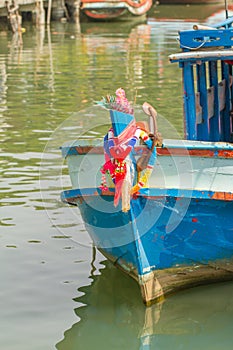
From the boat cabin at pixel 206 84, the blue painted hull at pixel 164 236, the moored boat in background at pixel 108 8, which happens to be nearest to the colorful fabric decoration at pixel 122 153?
the blue painted hull at pixel 164 236

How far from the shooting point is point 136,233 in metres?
7.51

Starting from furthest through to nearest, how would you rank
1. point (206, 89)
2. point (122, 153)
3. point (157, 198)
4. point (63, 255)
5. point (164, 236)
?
point (63, 255)
point (206, 89)
point (164, 236)
point (157, 198)
point (122, 153)

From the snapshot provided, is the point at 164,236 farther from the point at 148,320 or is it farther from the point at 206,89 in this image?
the point at 206,89

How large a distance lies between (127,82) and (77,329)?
13.7 m

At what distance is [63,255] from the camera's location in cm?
929

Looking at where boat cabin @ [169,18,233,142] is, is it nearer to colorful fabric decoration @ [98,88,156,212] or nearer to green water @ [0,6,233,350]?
green water @ [0,6,233,350]

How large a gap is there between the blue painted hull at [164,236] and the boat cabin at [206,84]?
1320mm

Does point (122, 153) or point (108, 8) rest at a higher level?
point (122, 153)

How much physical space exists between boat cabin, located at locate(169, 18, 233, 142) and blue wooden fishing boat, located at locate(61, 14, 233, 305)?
2cm

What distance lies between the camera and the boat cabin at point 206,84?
839 cm

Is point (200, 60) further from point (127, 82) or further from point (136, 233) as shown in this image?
point (127, 82)

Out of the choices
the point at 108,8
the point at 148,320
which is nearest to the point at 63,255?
the point at 148,320

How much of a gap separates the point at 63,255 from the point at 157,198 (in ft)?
6.83

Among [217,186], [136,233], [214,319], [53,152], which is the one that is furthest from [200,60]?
[53,152]
